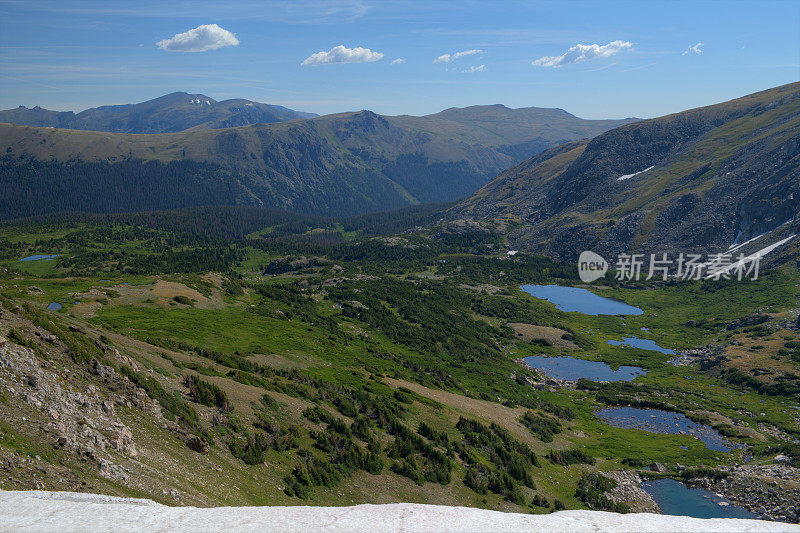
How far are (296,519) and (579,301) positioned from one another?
155163 millimetres

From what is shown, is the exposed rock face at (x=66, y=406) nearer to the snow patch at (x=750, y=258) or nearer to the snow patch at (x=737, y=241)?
the snow patch at (x=750, y=258)

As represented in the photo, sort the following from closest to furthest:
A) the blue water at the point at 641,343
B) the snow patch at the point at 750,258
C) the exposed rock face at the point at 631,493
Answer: the exposed rock face at the point at 631,493
the blue water at the point at 641,343
the snow patch at the point at 750,258

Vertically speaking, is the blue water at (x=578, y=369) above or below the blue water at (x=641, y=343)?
below

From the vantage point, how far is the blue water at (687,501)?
135 ft

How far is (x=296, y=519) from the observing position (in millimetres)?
16062

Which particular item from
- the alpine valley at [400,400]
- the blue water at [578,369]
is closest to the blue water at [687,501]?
the alpine valley at [400,400]

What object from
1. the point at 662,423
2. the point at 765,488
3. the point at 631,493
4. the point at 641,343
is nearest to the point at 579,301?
the point at 641,343

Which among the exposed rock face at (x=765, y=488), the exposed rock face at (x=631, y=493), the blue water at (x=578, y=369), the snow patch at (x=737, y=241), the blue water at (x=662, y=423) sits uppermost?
the snow patch at (x=737, y=241)

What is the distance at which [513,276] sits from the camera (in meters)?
187

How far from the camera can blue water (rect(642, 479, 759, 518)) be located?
4128 cm

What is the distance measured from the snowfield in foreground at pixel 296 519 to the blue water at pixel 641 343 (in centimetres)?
10483

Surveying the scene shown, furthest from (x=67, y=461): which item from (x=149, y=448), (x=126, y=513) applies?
(x=126, y=513)

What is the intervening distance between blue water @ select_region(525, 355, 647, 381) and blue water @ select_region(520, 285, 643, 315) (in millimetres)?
46651

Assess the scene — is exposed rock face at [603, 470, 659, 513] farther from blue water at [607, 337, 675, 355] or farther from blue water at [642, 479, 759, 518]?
blue water at [607, 337, 675, 355]
